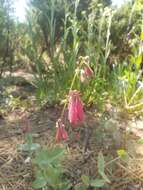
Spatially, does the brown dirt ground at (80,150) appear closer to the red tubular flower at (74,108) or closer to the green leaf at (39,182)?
the green leaf at (39,182)

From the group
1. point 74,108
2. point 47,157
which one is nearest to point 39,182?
point 47,157

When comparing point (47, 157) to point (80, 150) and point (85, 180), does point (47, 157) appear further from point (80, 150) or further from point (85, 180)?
point (80, 150)

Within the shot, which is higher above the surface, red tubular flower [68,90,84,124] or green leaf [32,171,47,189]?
red tubular flower [68,90,84,124]

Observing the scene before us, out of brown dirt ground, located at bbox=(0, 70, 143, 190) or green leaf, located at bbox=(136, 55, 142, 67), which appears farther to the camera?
green leaf, located at bbox=(136, 55, 142, 67)

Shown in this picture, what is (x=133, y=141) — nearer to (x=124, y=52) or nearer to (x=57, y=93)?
(x=57, y=93)

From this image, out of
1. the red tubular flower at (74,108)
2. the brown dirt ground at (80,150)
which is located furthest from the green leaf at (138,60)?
the red tubular flower at (74,108)

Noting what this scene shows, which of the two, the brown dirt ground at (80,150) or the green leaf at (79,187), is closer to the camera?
the green leaf at (79,187)

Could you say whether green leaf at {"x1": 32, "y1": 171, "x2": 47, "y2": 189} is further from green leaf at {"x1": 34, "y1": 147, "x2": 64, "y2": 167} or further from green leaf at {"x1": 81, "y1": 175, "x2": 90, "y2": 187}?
green leaf at {"x1": 81, "y1": 175, "x2": 90, "y2": 187}

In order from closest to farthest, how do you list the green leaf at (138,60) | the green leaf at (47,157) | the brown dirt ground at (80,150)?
1. the green leaf at (47,157)
2. the brown dirt ground at (80,150)
3. the green leaf at (138,60)

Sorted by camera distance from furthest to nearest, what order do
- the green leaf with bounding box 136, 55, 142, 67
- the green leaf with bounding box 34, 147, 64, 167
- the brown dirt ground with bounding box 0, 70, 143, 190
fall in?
the green leaf with bounding box 136, 55, 142, 67, the brown dirt ground with bounding box 0, 70, 143, 190, the green leaf with bounding box 34, 147, 64, 167

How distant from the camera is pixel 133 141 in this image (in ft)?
6.98

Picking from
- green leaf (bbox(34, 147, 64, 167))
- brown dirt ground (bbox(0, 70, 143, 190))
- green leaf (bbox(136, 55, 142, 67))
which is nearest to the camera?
green leaf (bbox(34, 147, 64, 167))

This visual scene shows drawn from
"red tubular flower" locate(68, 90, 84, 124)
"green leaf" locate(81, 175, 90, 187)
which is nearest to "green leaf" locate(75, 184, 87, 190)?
"green leaf" locate(81, 175, 90, 187)

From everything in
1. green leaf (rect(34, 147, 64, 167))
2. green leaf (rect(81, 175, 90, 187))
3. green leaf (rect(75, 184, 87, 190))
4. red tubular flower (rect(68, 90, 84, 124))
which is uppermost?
red tubular flower (rect(68, 90, 84, 124))
